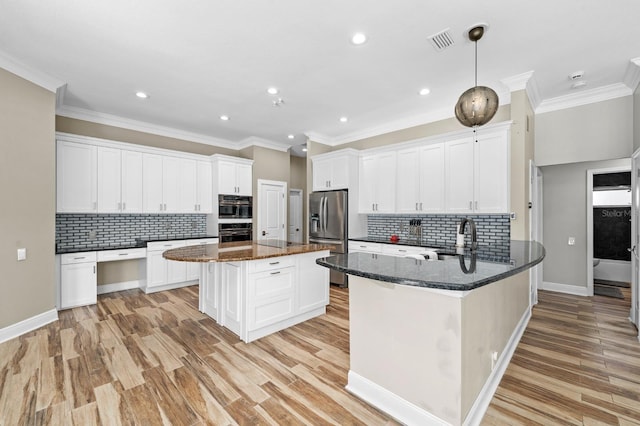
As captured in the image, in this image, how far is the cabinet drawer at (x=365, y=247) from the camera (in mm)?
4773

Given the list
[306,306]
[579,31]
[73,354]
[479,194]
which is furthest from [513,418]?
[73,354]

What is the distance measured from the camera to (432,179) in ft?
14.5

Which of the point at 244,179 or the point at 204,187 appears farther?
the point at 244,179

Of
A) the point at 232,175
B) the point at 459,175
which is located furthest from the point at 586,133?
the point at 232,175

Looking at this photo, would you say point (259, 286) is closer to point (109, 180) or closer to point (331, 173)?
point (331, 173)

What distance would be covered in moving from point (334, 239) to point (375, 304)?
3308 millimetres

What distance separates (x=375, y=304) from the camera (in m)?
1.94

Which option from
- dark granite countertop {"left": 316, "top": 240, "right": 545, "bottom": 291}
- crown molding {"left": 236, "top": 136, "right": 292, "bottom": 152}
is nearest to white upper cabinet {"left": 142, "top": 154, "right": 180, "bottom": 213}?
crown molding {"left": 236, "top": 136, "right": 292, "bottom": 152}

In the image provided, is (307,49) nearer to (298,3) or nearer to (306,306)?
(298,3)

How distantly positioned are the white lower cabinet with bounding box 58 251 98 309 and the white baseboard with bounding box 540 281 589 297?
7.39 metres

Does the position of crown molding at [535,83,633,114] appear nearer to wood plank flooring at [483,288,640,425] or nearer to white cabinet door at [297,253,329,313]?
wood plank flooring at [483,288,640,425]

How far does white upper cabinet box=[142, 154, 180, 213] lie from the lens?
492 centimetres

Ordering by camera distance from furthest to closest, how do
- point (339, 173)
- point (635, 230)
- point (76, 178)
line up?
point (339, 173) < point (76, 178) < point (635, 230)

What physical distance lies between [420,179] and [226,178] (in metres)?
3.70
